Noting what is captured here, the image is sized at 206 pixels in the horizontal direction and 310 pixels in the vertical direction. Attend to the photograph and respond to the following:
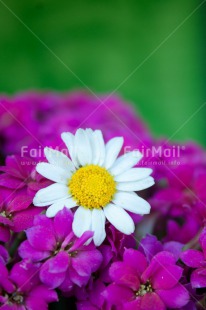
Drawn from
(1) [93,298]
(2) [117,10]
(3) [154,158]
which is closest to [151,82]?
(2) [117,10]

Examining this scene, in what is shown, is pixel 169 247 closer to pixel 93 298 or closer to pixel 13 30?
pixel 93 298

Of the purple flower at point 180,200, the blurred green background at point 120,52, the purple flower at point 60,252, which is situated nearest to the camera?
the purple flower at point 60,252

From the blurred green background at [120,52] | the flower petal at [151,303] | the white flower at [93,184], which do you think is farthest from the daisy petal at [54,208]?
the blurred green background at [120,52]

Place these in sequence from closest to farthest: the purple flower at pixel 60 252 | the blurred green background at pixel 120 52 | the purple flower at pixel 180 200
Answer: the purple flower at pixel 60 252 → the purple flower at pixel 180 200 → the blurred green background at pixel 120 52

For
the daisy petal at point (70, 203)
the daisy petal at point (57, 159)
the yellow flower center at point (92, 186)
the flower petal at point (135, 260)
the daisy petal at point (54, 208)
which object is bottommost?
the flower petal at point (135, 260)

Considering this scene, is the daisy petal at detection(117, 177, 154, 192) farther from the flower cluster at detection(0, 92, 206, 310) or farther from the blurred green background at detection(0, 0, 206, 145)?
the blurred green background at detection(0, 0, 206, 145)

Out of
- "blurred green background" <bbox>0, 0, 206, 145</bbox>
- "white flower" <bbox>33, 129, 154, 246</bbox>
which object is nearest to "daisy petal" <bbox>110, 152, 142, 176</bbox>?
"white flower" <bbox>33, 129, 154, 246</bbox>

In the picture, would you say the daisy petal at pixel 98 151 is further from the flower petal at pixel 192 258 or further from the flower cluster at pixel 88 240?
the flower petal at pixel 192 258

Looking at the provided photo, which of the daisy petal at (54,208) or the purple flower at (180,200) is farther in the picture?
the purple flower at (180,200)
